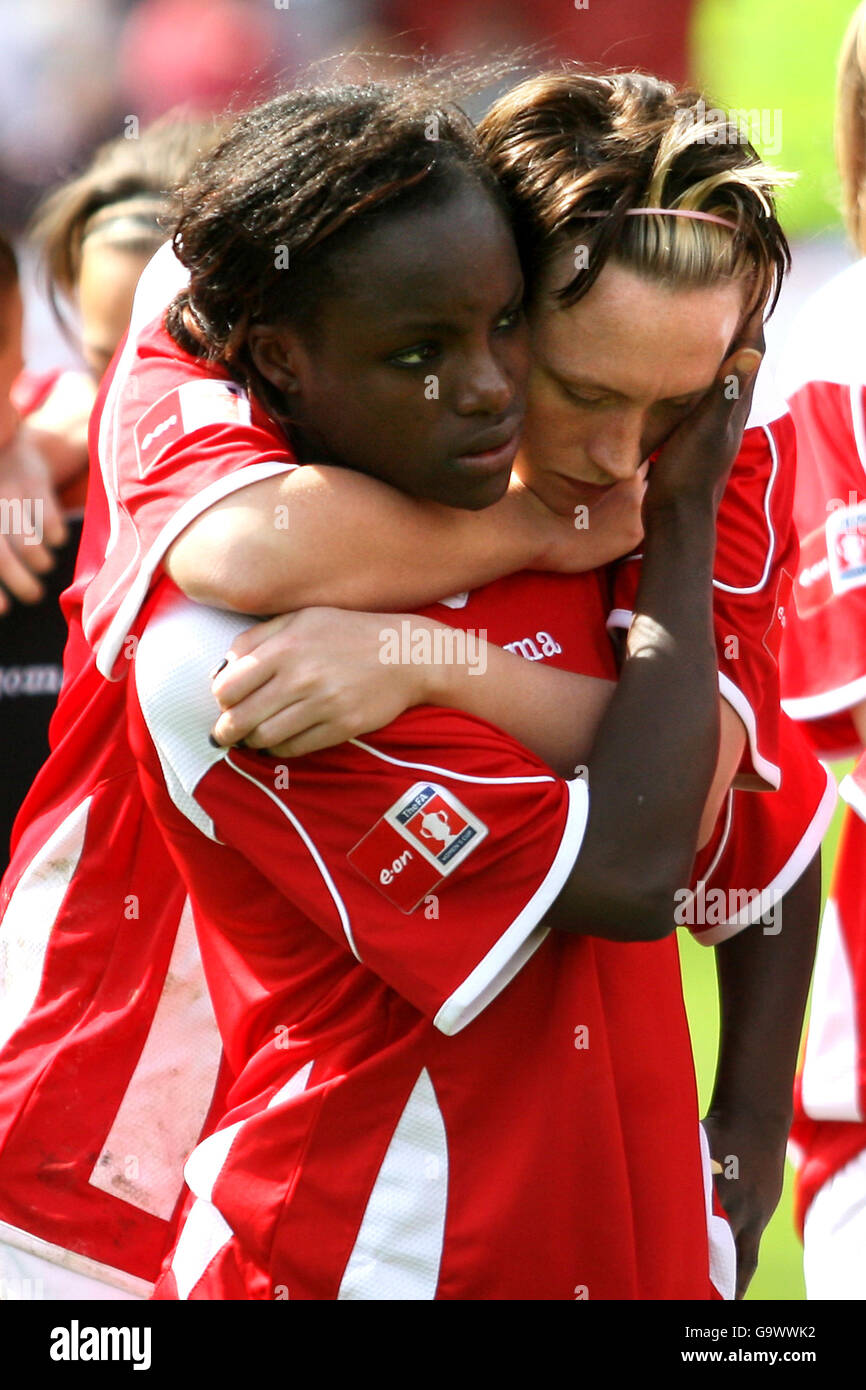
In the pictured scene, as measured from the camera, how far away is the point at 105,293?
3.76m

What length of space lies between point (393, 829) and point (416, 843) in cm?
2

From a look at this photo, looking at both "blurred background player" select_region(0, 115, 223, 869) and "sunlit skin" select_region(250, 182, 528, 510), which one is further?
"blurred background player" select_region(0, 115, 223, 869)

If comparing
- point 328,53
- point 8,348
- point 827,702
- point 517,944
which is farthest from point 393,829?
point 328,53

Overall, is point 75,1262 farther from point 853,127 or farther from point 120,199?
point 120,199

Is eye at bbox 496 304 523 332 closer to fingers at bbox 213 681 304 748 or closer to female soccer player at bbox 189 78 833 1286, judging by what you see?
female soccer player at bbox 189 78 833 1286

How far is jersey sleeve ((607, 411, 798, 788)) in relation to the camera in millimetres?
1666

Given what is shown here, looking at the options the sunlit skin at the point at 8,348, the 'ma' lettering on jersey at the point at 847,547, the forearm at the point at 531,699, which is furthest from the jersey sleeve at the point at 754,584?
the sunlit skin at the point at 8,348

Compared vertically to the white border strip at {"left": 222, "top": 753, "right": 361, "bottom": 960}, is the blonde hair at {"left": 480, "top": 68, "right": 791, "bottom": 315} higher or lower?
higher

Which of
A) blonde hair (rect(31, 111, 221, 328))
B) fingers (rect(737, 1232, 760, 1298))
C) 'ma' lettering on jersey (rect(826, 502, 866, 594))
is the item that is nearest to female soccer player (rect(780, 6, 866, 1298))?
'ma' lettering on jersey (rect(826, 502, 866, 594))

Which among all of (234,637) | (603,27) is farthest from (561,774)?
(603,27)

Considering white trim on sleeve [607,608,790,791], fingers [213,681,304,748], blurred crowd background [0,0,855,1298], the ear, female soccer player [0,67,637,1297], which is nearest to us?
fingers [213,681,304,748]

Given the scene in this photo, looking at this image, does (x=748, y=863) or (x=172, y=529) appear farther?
(x=748, y=863)

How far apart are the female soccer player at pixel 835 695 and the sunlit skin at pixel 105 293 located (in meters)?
1.79

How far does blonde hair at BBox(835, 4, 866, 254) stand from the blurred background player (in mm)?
1646
